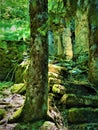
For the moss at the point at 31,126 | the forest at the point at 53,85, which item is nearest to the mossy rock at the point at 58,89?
the forest at the point at 53,85

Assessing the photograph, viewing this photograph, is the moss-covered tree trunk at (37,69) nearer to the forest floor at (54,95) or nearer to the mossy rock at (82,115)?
the forest floor at (54,95)

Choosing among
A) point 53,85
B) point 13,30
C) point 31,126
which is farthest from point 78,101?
point 13,30

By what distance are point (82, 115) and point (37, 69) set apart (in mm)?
1574

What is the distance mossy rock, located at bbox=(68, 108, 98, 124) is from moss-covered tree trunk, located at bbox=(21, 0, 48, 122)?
0.68m

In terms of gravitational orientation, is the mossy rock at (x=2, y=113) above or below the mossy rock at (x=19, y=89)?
below

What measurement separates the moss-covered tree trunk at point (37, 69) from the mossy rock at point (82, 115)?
2.23 ft

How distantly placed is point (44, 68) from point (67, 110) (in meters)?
1.31

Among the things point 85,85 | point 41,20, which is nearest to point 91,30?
point 85,85

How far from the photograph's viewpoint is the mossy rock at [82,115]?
6.73 m

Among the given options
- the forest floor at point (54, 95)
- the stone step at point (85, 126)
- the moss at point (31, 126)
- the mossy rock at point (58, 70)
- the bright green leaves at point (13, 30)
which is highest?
the bright green leaves at point (13, 30)

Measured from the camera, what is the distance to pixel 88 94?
306 inches

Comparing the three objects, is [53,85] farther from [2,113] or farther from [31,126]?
[31,126]

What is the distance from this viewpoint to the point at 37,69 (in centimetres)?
630

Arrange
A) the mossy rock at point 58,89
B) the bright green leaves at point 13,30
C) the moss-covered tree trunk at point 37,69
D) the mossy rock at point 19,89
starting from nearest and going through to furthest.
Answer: the moss-covered tree trunk at point 37,69
the mossy rock at point 58,89
the mossy rock at point 19,89
the bright green leaves at point 13,30
